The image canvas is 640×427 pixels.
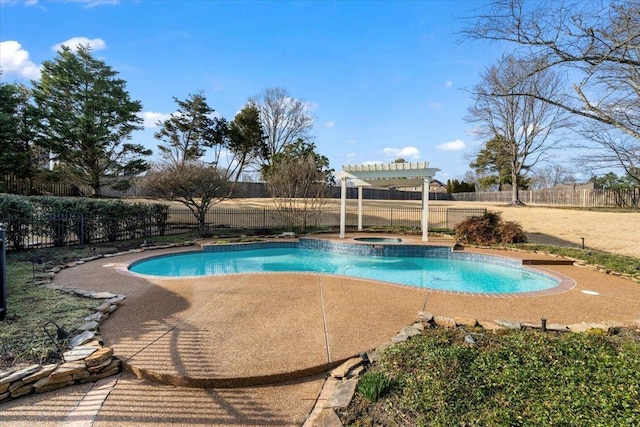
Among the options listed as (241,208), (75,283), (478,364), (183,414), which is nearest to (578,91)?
(478,364)

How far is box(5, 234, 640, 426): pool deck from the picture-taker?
2.77 metres

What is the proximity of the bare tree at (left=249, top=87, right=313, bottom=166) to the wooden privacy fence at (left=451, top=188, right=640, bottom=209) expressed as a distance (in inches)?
808

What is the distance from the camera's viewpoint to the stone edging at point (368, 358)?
2646 mm

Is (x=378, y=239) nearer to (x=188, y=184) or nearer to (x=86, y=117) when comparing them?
(x=188, y=184)

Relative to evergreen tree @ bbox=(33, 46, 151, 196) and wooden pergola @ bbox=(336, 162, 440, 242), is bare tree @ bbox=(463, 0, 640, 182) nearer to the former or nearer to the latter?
wooden pergola @ bbox=(336, 162, 440, 242)

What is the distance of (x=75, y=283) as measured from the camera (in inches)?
261

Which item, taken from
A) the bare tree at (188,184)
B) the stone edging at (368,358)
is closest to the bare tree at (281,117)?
the bare tree at (188,184)

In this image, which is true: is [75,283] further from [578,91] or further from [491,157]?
[491,157]

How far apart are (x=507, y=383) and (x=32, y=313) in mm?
6005

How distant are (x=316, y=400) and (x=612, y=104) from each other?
826cm

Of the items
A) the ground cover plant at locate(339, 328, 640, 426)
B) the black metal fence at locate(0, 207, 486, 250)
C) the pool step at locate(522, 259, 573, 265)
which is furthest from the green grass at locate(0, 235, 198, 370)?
the pool step at locate(522, 259, 573, 265)

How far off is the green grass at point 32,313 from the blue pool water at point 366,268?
2.50m

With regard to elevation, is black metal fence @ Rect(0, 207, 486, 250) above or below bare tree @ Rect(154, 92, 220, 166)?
below

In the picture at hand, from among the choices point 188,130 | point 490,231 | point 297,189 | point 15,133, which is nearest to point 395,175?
point 490,231
